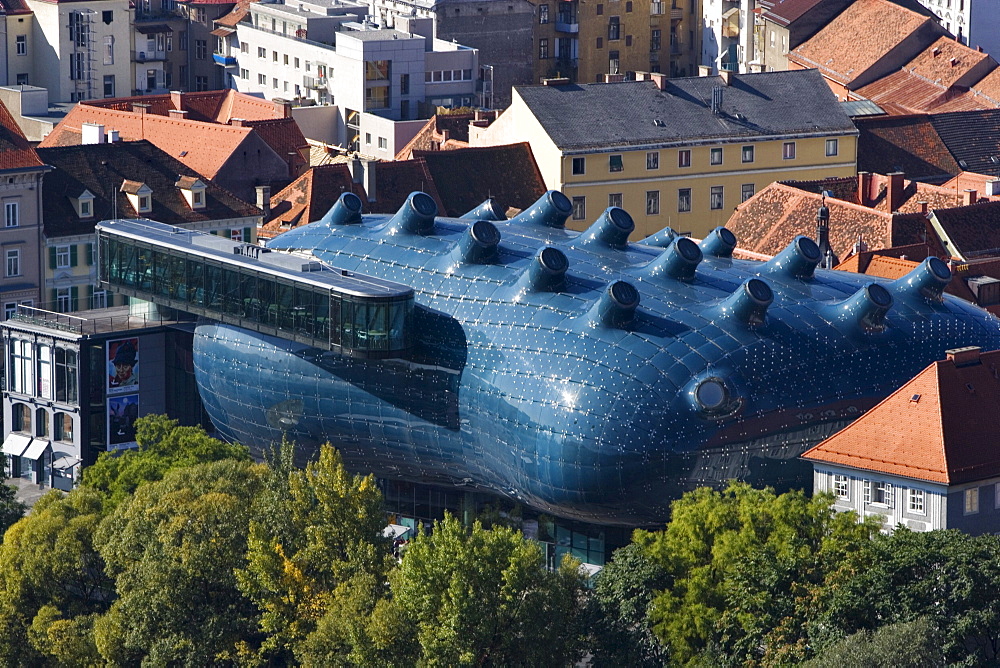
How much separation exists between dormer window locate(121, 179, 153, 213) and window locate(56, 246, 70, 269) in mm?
5444

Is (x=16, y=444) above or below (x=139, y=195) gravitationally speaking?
below

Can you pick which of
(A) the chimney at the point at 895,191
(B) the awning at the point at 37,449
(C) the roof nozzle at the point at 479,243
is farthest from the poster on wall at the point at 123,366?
(A) the chimney at the point at 895,191

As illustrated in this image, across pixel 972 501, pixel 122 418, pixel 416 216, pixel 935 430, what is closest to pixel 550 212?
pixel 416 216

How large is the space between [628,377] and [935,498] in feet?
52.4

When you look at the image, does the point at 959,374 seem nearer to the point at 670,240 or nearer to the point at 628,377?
the point at 628,377

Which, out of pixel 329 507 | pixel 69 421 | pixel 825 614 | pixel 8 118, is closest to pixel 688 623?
pixel 825 614

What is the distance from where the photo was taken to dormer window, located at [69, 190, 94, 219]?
190 meters

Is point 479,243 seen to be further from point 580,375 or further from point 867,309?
A: point 867,309

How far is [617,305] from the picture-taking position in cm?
14212

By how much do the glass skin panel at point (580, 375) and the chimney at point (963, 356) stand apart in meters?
5.99

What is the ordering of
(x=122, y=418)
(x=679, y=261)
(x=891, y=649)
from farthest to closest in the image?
(x=122, y=418)
(x=679, y=261)
(x=891, y=649)

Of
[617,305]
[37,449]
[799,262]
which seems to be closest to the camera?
[617,305]

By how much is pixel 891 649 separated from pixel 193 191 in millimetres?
87074

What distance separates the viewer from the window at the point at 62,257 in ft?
620
